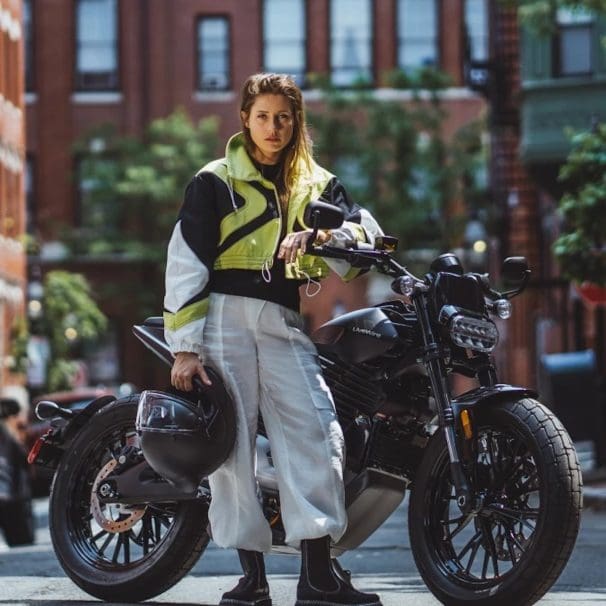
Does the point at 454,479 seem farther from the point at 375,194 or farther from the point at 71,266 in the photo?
the point at 71,266

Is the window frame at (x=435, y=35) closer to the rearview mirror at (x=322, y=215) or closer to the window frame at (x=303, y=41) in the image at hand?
the window frame at (x=303, y=41)

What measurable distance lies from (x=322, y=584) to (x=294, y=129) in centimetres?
152

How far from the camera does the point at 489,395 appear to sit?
625cm

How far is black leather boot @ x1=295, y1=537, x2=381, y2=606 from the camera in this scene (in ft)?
21.4

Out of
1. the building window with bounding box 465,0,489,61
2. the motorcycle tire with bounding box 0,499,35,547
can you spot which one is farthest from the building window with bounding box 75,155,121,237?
the motorcycle tire with bounding box 0,499,35,547

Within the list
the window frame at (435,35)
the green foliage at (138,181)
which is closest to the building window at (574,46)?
the green foliage at (138,181)

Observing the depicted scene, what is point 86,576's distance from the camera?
728 cm

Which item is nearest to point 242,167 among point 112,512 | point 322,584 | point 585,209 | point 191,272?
point 191,272

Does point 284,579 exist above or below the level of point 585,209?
below

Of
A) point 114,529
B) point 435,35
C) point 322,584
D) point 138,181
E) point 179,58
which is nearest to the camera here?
point 322,584

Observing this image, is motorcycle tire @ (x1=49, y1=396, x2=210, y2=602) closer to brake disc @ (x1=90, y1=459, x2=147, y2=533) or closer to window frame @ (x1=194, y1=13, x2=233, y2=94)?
brake disc @ (x1=90, y1=459, x2=147, y2=533)

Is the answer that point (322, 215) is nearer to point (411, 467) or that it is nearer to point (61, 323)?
point (411, 467)

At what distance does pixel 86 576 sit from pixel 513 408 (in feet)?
6.33

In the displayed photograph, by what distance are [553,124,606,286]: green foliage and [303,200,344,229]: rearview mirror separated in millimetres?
12595
